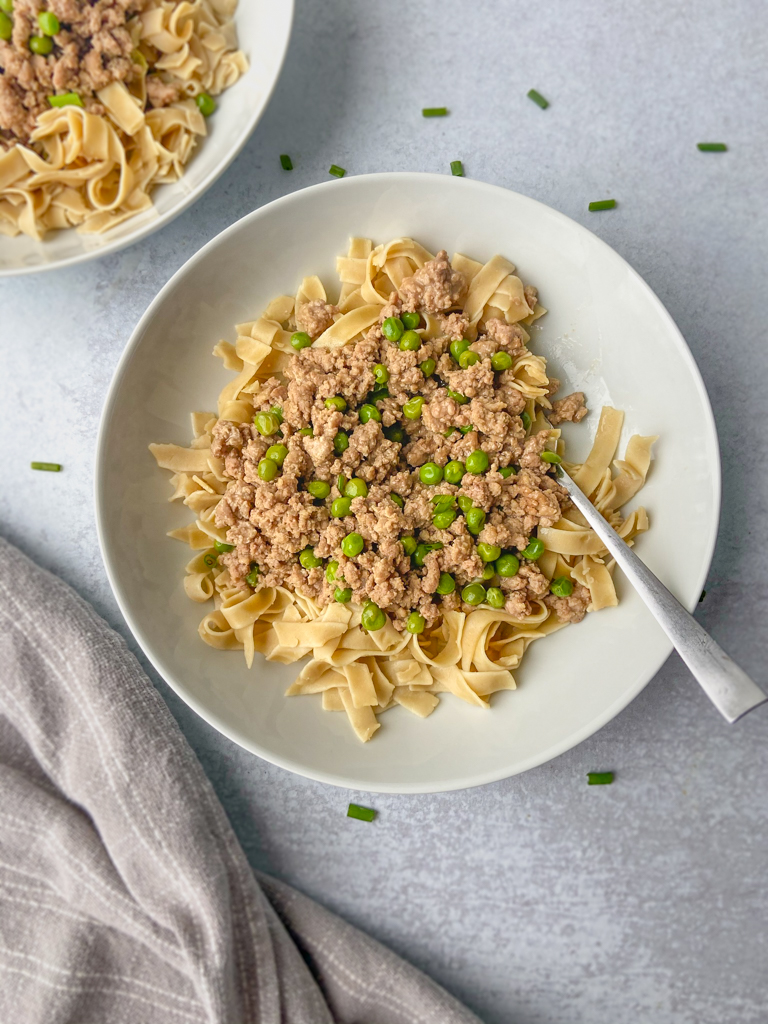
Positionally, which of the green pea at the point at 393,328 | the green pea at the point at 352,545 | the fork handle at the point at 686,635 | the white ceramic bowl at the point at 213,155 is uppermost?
the white ceramic bowl at the point at 213,155

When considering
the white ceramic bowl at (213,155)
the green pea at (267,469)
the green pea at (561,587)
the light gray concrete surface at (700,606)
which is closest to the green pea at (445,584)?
the green pea at (561,587)

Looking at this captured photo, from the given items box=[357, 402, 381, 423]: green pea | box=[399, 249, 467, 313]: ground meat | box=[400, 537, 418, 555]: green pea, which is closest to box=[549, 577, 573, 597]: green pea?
box=[400, 537, 418, 555]: green pea

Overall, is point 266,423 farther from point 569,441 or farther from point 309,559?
point 569,441

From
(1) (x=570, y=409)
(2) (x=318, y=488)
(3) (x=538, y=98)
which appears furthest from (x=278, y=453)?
(3) (x=538, y=98)

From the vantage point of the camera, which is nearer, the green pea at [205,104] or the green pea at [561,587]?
the green pea at [561,587]

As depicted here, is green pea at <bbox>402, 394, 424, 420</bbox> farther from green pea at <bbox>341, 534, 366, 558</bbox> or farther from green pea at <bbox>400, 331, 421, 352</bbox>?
green pea at <bbox>341, 534, 366, 558</bbox>

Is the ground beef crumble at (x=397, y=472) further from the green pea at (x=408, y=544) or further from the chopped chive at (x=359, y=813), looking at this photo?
the chopped chive at (x=359, y=813)

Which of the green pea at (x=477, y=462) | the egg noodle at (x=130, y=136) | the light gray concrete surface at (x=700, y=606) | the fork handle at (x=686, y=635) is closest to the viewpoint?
the fork handle at (x=686, y=635)

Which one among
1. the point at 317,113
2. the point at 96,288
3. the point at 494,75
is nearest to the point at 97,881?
the point at 96,288
